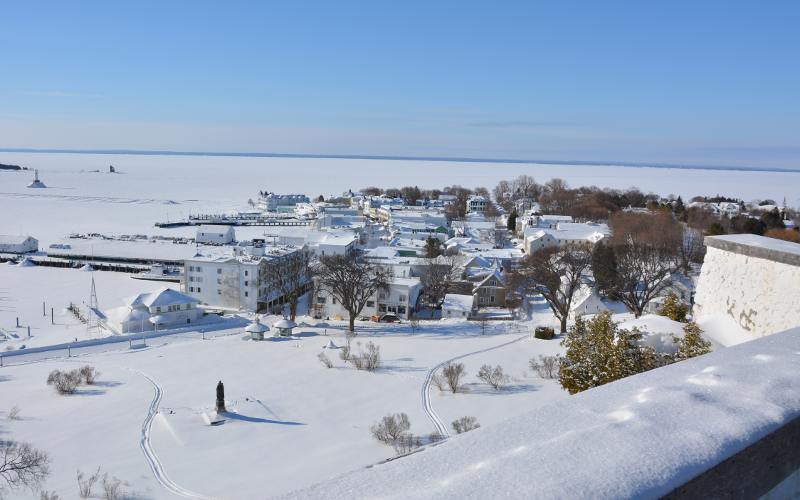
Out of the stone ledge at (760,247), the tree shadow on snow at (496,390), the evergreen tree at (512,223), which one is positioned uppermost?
the stone ledge at (760,247)

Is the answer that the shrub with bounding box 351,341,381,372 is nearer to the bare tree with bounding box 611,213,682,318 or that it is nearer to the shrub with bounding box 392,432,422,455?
the shrub with bounding box 392,432,422,455

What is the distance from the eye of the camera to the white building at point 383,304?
34000 millimetres

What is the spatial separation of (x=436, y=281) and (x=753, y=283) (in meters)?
29.8

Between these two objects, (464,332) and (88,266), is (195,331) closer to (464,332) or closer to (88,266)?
(464,332)

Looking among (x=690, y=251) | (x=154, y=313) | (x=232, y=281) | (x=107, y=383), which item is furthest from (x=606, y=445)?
(x=690, y=251)

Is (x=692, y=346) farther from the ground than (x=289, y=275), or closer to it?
farther from the ground

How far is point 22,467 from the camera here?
11133mm

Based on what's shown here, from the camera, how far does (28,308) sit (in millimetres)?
31891

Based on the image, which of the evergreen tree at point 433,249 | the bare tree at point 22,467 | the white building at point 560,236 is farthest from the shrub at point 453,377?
the white building at point 560,236

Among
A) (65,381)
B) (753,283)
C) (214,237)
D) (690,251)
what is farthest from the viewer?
(214,237)

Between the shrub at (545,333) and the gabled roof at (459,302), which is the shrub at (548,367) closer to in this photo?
the shrub at (545,333)

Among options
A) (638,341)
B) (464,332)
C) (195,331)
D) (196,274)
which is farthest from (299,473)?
(196,274)

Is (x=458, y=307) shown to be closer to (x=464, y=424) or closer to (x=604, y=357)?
Answer: (x=464, y=424)

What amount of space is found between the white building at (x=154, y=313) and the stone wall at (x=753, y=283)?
1047 inches
